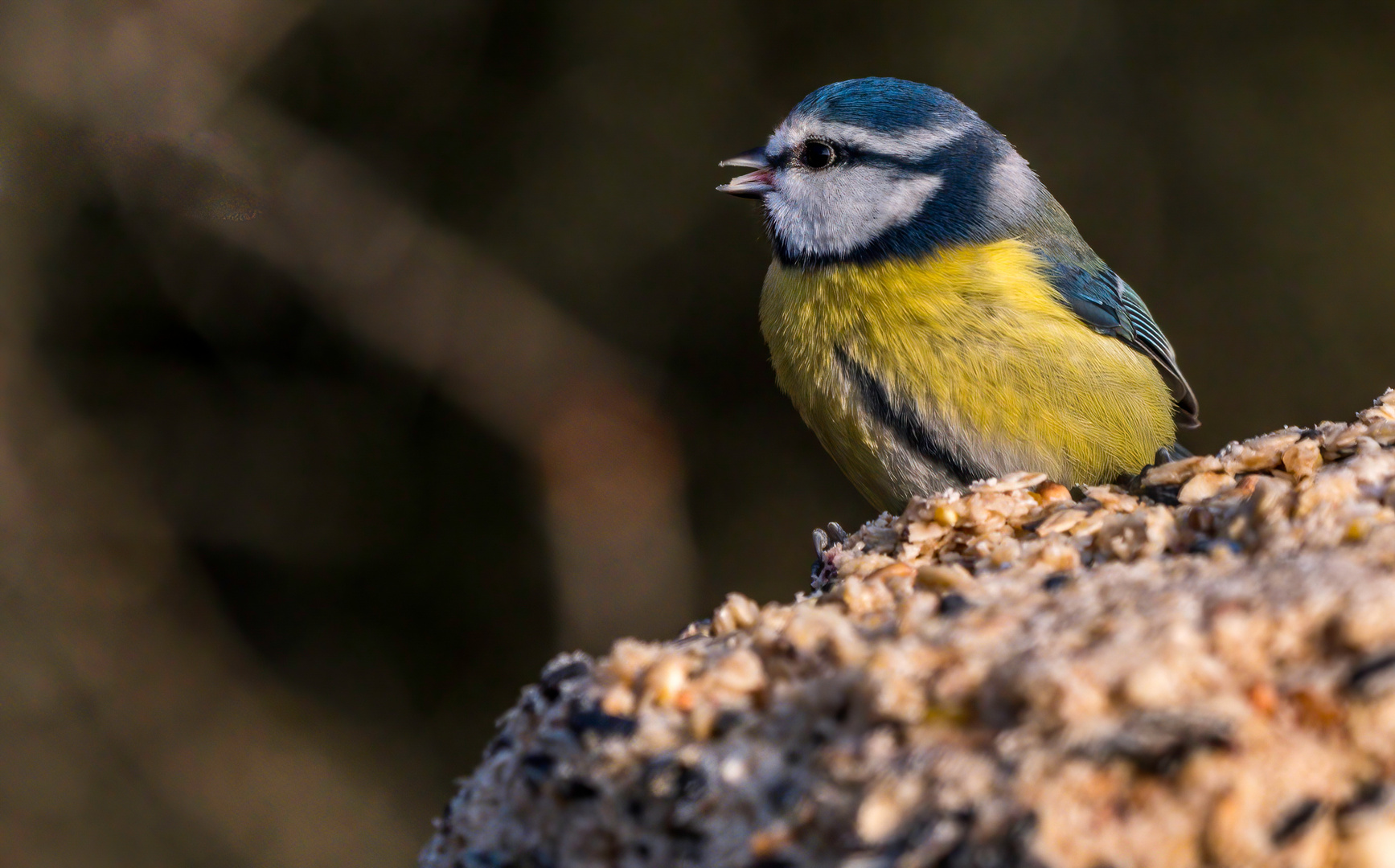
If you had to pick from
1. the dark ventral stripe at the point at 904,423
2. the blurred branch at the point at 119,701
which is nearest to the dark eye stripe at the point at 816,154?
the dark ventral stripe at the point at 904,423

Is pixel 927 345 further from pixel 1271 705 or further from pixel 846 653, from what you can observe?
pixel 1271 705

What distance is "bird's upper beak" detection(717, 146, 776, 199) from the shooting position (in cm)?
258

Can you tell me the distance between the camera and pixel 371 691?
174 inches

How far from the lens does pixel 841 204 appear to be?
2.48 meters

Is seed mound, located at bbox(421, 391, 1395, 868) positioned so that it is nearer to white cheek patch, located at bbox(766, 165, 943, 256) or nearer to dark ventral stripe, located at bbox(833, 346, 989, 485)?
dark ventral stripe, located at bbox(833, 346, 989, 485)

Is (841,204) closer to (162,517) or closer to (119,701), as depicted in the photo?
(162,517)

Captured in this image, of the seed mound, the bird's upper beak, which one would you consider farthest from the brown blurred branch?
the seed mound

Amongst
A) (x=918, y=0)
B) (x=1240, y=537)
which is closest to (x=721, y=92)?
(x=918, y=0)

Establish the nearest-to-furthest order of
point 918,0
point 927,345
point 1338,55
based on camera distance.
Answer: point 927,345
point 1338,55
point 918,0

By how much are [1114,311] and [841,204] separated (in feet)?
2.24

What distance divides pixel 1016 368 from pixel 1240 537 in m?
1.12

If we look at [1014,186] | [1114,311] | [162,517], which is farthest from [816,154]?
[162,517]

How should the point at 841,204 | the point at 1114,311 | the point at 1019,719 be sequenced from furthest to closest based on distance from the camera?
the point at 1114,311, the point at 841,204, the point at 1019,719

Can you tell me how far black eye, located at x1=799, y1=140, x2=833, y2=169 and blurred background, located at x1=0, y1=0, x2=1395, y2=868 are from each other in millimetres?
1674
